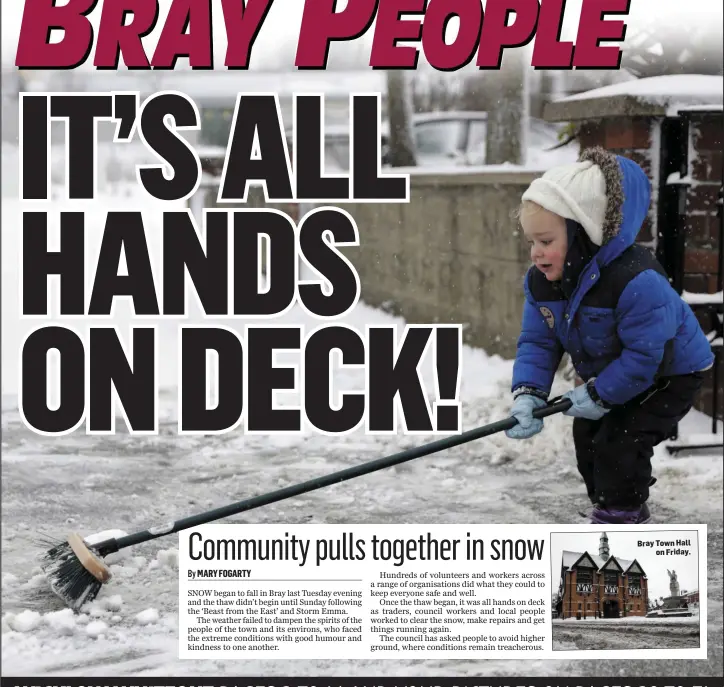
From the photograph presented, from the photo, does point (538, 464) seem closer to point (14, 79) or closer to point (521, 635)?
point (521, 635)

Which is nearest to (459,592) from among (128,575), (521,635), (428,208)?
(521,635)

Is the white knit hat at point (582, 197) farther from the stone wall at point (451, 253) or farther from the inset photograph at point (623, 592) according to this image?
the inset photograph at point (623, 592)

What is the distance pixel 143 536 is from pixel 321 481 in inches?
23.2

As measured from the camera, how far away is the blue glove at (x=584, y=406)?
128 inches

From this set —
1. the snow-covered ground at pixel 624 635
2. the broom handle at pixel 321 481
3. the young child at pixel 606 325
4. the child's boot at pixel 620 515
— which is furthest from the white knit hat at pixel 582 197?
the snow-covered ground at pixel 624 635

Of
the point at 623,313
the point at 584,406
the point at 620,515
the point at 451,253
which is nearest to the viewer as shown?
the point at 623,313

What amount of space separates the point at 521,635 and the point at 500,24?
1.84 metres

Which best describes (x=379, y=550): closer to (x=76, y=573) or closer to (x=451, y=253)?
(x=76, y=573)

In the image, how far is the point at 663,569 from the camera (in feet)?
11.4

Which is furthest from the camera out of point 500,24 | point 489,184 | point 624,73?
point 489,184

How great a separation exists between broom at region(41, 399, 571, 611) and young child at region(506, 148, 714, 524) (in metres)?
0.15

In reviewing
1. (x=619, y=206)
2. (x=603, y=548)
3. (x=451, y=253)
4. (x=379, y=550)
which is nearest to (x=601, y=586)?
(x=603, y=548)

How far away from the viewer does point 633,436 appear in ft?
10.7

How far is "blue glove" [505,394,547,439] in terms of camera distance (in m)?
3.33
